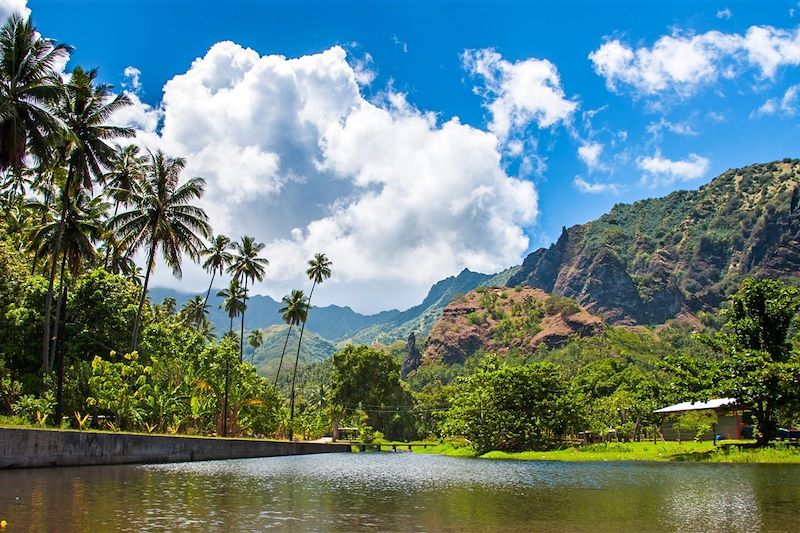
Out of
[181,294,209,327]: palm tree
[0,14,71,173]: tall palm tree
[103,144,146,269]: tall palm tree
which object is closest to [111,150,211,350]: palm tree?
[103,144,146,269]: tall palm tree

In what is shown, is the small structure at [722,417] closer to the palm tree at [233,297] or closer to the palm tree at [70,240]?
the palm tree at [70,240]

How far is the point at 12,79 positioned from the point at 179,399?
27.8 meters

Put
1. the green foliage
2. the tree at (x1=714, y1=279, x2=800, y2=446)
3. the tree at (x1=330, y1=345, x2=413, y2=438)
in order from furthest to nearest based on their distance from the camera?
the tree at (x1=330, y1=345, x2=413, y2=438), the green foliage, the tree at (x1=714, y1=279, x2=800, y2=446)

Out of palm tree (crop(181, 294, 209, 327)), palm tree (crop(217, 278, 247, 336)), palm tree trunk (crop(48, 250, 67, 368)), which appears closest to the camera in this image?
palm tree trunk (crop(48, 250, 67, 368))

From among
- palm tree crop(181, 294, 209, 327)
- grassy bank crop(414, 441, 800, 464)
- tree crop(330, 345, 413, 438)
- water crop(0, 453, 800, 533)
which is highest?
palm tree crop(181, 294, 209, 327)

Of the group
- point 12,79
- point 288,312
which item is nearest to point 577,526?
point 12,79

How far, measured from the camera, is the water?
14.1 metres

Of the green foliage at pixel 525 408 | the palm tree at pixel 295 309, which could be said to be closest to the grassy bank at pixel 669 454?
the green foliage at pixel 525 408

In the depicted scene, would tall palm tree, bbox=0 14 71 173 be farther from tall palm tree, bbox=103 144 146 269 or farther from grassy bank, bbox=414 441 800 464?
grassy bank, bbox=414 441 800 464

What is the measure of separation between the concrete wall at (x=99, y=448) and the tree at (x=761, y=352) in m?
33.3

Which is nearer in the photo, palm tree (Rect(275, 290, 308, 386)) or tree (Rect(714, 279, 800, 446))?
tree (Rect(714, 279, 800, 446))

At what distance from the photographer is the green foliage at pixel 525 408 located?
61.3 meters

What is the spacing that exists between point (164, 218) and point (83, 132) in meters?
9.93

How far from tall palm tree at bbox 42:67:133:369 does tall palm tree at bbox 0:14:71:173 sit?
6.00 metres
